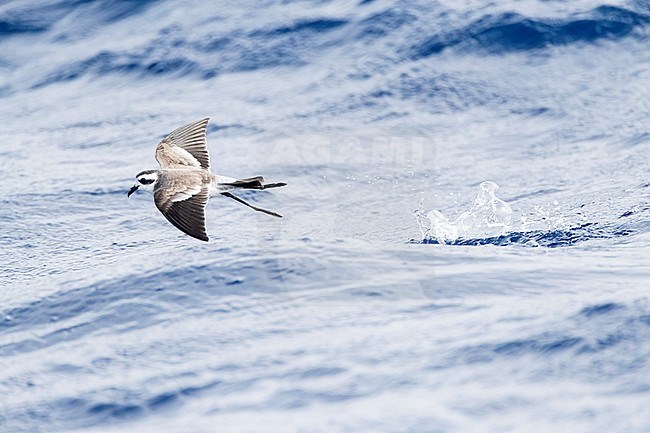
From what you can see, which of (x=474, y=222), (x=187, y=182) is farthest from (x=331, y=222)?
(x=187, y=182)

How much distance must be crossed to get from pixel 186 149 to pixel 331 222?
1435 millimetres

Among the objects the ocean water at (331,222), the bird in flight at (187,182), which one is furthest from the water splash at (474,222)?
the bird in flight at (187,182)

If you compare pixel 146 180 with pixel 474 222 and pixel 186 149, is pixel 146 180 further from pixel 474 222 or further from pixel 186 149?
pixel 474 222

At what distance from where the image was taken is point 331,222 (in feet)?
30.6

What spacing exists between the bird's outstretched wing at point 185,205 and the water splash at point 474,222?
7.11ft

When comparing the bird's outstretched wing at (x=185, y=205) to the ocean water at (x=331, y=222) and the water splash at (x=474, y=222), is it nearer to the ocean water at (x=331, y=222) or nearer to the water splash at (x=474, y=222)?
the ocean water at (x=331, y=222)

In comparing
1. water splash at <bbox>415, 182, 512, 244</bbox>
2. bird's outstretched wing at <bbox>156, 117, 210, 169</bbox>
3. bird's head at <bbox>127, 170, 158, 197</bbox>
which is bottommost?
water splash at <bbox>415, 182, 512, 244</bbox>

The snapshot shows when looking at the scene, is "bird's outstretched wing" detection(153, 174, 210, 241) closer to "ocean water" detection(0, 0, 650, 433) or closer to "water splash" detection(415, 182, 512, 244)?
"ocean water" detection(0, 0, 650, 433)

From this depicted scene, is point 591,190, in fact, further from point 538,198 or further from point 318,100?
point 318,100

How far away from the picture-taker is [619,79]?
11.6 m

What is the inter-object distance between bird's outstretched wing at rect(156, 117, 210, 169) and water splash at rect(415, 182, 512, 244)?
6.14ft

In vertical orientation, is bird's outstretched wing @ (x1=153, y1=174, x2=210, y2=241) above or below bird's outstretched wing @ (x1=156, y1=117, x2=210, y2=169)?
above

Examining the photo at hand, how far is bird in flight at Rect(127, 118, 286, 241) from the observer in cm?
698

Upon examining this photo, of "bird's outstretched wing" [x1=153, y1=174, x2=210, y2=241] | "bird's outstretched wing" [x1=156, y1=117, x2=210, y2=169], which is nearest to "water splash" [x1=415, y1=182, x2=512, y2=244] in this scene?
"bird's outstretched wing" [x1=156, y1=117, x2=210, y2=169]
